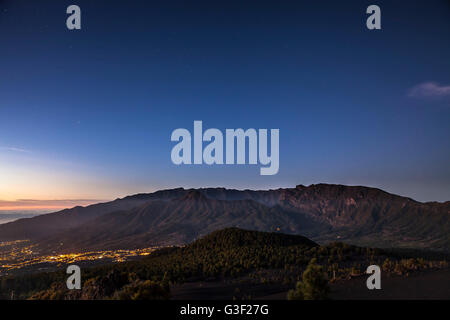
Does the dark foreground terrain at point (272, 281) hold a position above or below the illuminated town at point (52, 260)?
above

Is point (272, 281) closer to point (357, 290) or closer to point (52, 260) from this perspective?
point (357, 290)

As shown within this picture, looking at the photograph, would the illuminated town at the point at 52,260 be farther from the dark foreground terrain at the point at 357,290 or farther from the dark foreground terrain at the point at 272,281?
the dark foreground terrain at the point at 357,290

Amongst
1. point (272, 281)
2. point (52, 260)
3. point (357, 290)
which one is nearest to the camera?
point (357, 290)

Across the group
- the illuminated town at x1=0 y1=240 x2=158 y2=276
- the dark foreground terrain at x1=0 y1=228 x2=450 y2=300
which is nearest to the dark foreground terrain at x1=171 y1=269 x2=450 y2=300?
the dark foreground terrain at x1=0 y1=228 x2=450 y2=300

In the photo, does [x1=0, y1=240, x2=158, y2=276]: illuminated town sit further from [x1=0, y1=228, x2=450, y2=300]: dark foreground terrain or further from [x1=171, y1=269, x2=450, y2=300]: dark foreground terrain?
[x1=171, y1=269, x2=450, y2=300]: dark foreground terrain

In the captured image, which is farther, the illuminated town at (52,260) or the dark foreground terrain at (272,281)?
the illuminated town at (52,260)

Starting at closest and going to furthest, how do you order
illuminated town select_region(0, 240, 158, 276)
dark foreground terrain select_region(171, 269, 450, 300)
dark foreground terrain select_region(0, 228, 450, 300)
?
dark foreground terrain select_region(171, 269, 450, 300)
dark foreground terrain select_region(0, 228, 450, 300)
illuminated town select_region(0, 240, 158, 276)

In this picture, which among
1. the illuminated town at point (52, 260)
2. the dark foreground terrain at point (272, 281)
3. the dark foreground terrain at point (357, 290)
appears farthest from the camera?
the illuminated town at point (52, 260)

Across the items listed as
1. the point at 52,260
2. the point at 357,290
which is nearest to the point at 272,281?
the point at 357,290

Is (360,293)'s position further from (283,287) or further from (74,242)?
(74,242)

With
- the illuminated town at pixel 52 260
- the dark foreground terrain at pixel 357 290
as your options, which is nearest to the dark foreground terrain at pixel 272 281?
the dark foreground terrain at pixel 357 290
